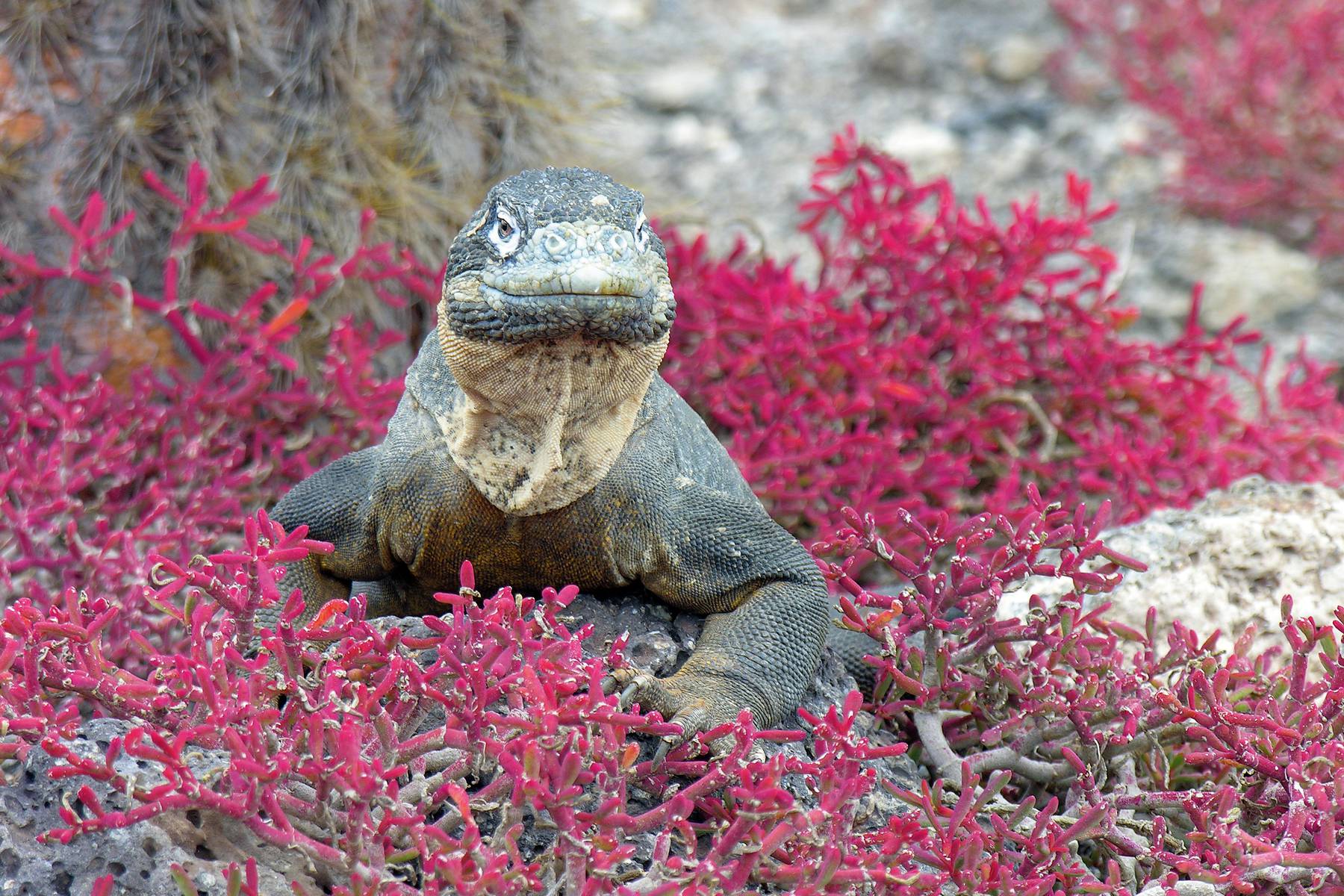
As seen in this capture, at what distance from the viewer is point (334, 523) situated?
3.21 m

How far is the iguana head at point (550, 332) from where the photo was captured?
2.58 m

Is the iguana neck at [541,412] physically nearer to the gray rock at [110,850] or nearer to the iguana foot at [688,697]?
the iguana foot at [688,697]

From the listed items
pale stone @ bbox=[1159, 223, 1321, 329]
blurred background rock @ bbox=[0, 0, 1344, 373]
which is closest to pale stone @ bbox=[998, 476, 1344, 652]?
blurred background rock @ bbox=[0, 0, 1344, 373]

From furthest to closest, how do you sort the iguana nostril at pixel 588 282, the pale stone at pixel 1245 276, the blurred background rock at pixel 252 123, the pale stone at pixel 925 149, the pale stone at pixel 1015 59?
the pale stone at pixel 1015 59, the pale stone at pixel 925 149, the pale stone at pixel 1245 276, the blurred background rock at pixel 252 123, the iguana nostril at pixel 588 282

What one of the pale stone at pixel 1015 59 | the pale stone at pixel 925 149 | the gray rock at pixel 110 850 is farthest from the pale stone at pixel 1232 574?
the pale stone at pixel 1015 59

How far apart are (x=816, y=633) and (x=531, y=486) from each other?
717 millimetres

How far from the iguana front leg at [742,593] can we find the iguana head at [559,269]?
1.80 ft

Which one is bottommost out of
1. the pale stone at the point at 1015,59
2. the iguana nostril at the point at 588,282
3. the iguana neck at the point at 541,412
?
the pale stone at the point at 1015,59

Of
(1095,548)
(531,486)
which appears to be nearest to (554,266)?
(531,486)

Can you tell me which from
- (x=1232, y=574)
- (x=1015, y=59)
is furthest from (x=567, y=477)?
(x=1015, y=59)

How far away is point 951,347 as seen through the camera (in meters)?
5.05

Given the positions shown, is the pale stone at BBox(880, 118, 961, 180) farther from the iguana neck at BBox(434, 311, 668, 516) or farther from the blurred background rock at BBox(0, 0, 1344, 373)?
the iguana neck at BBox(434, 311, 668, 516)

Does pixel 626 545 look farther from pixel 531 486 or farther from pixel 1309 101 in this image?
pixel 1309 101

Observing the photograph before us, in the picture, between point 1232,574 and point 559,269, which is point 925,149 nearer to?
point 1232,574
